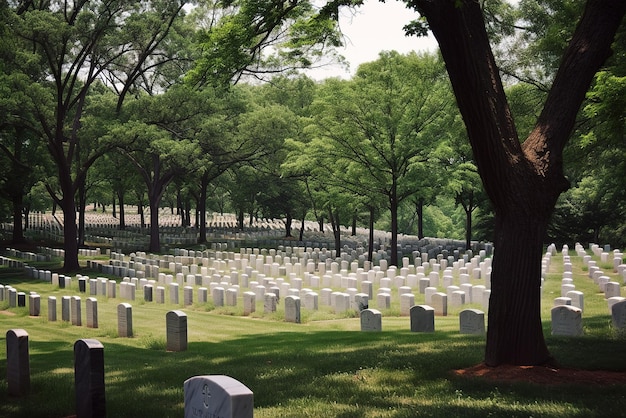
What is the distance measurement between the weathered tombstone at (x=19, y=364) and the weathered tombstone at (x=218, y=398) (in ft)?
15.0

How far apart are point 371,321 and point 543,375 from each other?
20.9 ft

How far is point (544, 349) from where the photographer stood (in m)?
8.26

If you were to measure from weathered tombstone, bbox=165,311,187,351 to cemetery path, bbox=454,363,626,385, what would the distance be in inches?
224

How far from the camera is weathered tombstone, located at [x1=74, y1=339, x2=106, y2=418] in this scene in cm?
705

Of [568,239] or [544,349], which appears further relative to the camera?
[568,239]

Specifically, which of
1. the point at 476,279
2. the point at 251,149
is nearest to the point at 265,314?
the point at 476,279

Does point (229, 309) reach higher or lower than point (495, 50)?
lower

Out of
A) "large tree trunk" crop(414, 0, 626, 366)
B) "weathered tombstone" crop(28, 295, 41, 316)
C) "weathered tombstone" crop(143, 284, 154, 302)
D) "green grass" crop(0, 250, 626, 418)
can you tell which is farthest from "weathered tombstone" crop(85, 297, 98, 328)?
"large tree trunk" crop(414, 0, 626, 366)

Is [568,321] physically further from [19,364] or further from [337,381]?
[19,364]

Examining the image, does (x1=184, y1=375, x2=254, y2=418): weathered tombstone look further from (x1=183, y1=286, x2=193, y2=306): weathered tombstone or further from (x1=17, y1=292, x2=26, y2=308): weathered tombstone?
(x1=17, y1=292, x2=26, y2=308): weathered tombstone

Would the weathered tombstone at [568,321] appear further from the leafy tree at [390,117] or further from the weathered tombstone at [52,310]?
the leafy tree at [390,117]

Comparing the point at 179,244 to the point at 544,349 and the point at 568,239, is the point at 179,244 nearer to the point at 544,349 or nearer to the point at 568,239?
the point at 568,239

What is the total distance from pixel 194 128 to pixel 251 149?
5.13 meters

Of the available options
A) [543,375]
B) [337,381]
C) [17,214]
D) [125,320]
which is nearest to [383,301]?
[125,320]
